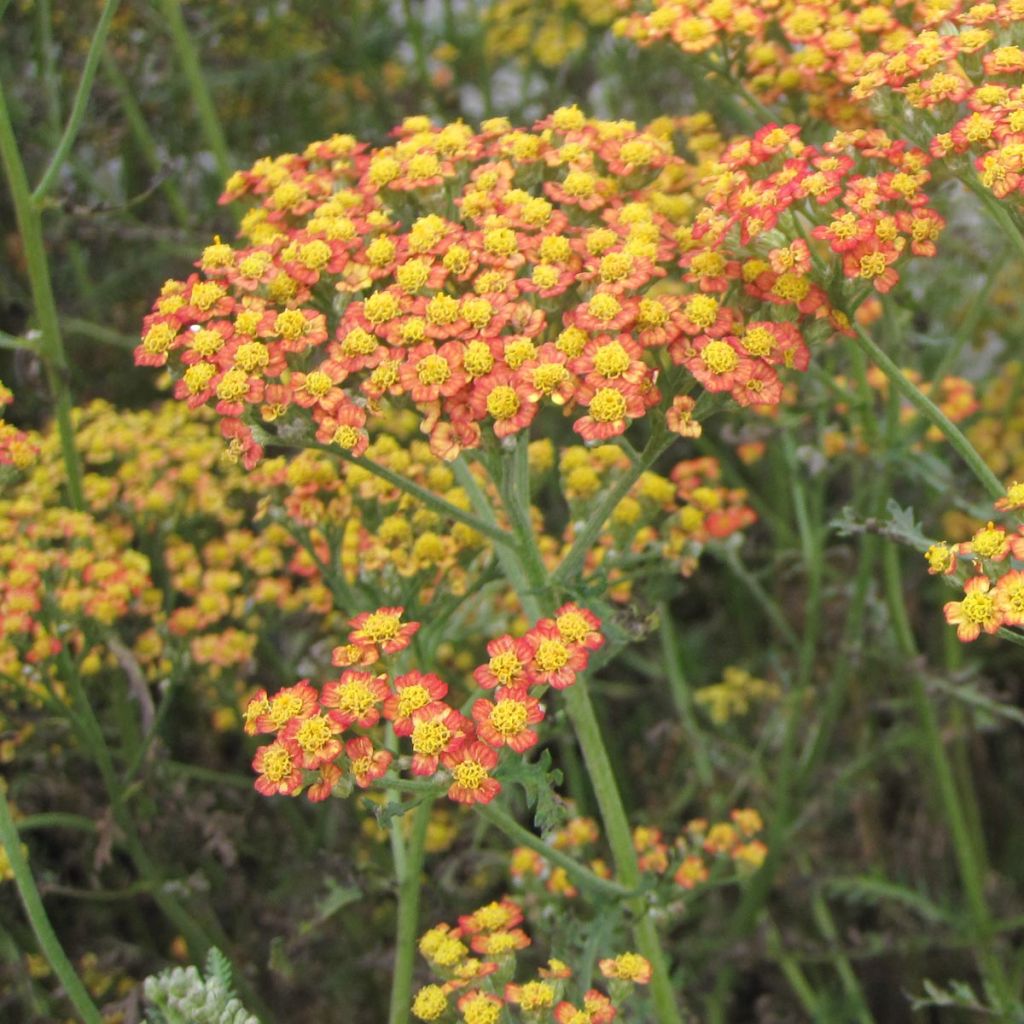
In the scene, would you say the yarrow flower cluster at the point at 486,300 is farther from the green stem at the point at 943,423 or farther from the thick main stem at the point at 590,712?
the thick main stem at the point at 590,712

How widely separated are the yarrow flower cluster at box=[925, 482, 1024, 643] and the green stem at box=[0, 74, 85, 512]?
1518 mm

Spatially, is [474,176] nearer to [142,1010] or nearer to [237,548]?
[237,548]

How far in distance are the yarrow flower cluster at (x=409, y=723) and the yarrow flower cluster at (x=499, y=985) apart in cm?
32

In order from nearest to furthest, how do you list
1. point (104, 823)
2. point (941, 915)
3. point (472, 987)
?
point (472, 987) → point (104, 823) → point (941, 915)

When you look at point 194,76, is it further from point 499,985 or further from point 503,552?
point 499,985

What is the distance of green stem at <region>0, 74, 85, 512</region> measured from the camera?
8.21 feet

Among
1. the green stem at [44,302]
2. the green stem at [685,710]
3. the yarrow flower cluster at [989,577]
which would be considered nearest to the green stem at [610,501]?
the yarrow flower cluster at [989,577]

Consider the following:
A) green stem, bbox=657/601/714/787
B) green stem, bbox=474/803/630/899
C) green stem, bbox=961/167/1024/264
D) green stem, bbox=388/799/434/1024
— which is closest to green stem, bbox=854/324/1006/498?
green stem, bbox=961/167/1024/264

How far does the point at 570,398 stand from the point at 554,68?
283 cm

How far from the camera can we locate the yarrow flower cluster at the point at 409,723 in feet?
6.09

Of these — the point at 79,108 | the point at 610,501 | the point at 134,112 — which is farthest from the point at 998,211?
the point at 134,112

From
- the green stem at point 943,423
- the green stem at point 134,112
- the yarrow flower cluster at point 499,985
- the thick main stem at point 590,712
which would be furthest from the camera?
the green stem at point 134,112

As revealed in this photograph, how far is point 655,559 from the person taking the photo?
2.72 metres

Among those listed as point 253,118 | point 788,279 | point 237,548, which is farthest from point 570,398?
point 253,118
